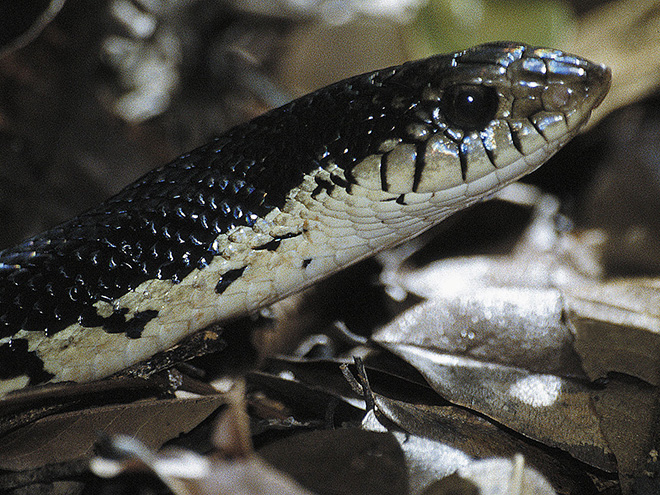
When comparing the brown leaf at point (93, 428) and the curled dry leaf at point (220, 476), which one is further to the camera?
the brown leaf at point (93, 428)

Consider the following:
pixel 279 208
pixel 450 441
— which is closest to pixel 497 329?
pixel 450 441

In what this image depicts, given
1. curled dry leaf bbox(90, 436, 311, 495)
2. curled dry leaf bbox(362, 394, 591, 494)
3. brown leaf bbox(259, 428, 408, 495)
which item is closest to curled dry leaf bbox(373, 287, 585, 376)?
curled dry leaf bbox(362, 394, 591, 494)

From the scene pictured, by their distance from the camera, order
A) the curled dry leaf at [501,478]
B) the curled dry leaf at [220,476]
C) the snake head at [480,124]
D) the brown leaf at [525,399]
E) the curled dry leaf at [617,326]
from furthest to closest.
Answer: the snake head at [480,124] < the curled dry leaf at [617,326] < the brown leaf at [525,399] < the curled dry leaf at [501,478] < the curled dry leaf at [220,476]

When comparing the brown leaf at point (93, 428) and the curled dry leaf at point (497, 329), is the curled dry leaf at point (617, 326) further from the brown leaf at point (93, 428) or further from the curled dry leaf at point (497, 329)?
the brown leaf at point (93, 428)

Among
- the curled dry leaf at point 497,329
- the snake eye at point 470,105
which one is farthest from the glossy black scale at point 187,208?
the curled dry leaf at point 497,329

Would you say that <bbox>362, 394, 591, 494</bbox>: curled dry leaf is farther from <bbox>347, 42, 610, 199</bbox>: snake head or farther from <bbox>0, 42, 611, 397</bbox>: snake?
<bbox>347, 42, 610, 199</bbox>: snake head

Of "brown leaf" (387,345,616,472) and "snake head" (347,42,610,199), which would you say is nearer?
"brown leaf" (387,345,616,472)

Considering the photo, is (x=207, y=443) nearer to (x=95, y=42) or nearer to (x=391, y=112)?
(x=391, y=112)

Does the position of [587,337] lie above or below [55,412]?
below

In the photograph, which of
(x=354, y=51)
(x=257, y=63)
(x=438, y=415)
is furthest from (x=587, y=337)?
(x=257, y=63)
